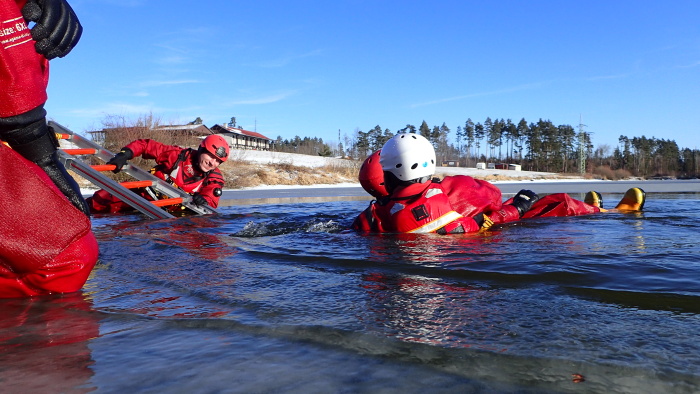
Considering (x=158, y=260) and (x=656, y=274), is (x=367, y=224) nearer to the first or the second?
(x=158, y=260)

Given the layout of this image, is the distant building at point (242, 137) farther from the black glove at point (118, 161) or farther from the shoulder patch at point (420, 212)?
the shoulder patch at point (420, 212)

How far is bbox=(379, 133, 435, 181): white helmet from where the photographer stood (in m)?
5.18

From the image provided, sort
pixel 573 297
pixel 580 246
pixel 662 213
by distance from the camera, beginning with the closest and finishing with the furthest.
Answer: pixel 573 297
pixel 580 246
pixel 662 213

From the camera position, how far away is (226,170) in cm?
2459

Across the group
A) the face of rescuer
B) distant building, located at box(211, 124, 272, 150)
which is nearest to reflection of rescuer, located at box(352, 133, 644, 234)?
the face of rescuer

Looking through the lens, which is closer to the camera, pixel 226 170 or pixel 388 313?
pixel 388 313

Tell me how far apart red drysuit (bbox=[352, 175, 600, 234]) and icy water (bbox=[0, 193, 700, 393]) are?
3.89ft

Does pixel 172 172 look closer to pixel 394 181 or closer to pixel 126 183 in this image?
pixel 126 183

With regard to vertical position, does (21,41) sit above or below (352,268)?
above

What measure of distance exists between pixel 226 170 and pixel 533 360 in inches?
947

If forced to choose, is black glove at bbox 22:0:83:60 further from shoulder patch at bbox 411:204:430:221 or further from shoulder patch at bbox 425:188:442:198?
shoulder patch at bbox 425:188:442:198

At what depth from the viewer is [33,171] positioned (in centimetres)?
226

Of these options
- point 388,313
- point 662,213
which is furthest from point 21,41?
point 662,213

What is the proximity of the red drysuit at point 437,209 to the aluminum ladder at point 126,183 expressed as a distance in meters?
3.14
